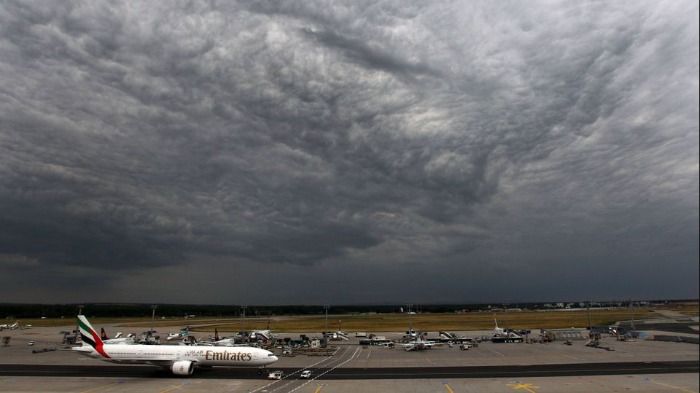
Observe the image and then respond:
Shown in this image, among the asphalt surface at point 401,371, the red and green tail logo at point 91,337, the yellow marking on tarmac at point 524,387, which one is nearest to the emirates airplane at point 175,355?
the red and green tail logo at point 91,337

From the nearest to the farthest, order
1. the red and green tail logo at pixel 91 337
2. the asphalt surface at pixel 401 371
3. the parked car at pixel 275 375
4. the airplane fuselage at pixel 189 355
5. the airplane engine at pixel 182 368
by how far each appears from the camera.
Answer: the parked car at pixel 275 375
the asphalt surface at pixel 401 371
the airplane engine at pixel 182 368
the airplane fuselage at pixel 189 355
the red and green tail logo at pixel 91 337

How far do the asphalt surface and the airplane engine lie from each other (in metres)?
2.38

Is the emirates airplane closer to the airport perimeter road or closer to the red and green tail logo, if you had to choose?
the red and green tail logo

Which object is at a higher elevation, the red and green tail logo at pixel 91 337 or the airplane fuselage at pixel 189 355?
the red and green tail logo at pixel 91 337

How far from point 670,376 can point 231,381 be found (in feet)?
179

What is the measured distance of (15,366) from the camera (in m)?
73.1

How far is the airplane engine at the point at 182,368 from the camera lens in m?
61.4

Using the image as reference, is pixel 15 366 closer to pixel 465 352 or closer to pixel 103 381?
pixel 103 381

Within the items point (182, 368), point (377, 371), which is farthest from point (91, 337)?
point (377, 371)

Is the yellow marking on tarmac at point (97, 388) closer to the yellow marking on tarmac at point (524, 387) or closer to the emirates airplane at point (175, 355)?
the emirates airplane at point (175, 355)

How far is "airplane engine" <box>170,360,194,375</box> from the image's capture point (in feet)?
201

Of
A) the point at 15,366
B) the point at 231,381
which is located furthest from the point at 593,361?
the point at 15,366

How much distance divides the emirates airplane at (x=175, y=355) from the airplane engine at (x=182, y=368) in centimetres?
70

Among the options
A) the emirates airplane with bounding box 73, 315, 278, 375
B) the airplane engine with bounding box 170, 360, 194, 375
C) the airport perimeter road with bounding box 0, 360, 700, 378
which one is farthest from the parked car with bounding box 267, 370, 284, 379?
the airplane engine with bounding box 170, 360, 194, 375
